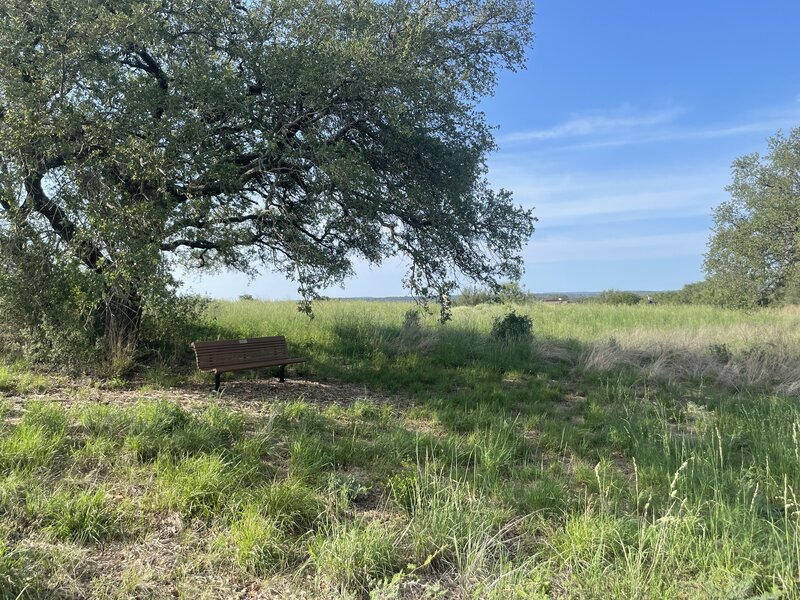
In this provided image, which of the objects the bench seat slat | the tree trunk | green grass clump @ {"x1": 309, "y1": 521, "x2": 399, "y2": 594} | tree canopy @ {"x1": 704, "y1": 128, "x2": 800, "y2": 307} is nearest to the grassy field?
green grass clump @ {"x1": 309, "y1": 521, "x2": 399, "y2": 594}

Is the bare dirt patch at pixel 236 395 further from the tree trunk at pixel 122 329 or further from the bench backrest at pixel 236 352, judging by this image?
the tree trunk at pixel 122 329

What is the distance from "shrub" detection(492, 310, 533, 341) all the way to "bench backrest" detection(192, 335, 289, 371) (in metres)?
5.44

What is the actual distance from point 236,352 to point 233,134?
3.16m

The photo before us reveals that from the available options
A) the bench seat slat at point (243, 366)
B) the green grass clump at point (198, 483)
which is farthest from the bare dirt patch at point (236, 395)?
the green grass clump at point (198, 483)

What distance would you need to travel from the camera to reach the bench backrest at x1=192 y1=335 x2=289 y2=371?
6.90 metres

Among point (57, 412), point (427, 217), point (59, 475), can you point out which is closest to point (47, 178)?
point (57, 412)

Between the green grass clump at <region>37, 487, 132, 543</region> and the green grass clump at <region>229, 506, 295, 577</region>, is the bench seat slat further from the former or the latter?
the green grass clump at <region>229, 506, 295, 577</region>

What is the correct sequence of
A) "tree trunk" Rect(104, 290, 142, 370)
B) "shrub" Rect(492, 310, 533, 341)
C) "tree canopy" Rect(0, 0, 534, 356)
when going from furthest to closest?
"shrub" Rect(492, 310, 533, 341)
"tree trunk" Rect(104, 290, 142, 370)
"tree canopy" Rect(0, 0, 534, 356)

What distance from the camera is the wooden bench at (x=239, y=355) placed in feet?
22.6

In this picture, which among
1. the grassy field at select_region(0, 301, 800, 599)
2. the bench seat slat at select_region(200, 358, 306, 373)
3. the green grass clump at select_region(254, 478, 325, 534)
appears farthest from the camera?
the bench seat slat at select_region(200, 358, 306, 373)

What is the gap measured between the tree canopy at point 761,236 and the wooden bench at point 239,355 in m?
20.8

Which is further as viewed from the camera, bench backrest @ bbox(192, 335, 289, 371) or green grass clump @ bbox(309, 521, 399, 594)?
bench backrest @ bbox(192, 335, 289, 371)

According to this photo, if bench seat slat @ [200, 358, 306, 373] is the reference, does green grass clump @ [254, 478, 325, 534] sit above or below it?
below

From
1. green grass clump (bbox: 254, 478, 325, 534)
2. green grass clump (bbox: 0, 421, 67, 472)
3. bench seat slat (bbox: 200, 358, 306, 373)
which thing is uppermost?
bench seat slat (bbox: 200, 358, 306, 373)
